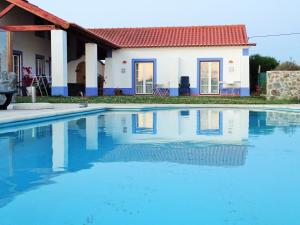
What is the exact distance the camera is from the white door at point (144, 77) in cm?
2214

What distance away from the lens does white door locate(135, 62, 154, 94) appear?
72.6ft

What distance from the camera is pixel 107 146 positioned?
6.77m

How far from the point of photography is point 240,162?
5.41 meters

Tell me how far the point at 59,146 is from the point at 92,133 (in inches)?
70.3

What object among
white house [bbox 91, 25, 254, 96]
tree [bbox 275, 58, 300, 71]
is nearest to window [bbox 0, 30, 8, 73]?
white house [bbox 91, 25, 254, 96]

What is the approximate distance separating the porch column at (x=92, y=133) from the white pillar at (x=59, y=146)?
38cm

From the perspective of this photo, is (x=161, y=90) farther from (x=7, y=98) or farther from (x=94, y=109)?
(x=7, y=98)

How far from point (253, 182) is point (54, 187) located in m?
2.00

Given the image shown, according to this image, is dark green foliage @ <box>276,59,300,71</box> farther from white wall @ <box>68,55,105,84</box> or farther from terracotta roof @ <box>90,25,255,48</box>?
white wall @ <box>68,55,105,84</box>

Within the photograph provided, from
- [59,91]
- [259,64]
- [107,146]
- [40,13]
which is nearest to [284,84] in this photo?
[59,91]

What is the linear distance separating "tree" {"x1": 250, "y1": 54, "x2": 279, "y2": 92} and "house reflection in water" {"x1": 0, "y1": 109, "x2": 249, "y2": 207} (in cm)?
1626

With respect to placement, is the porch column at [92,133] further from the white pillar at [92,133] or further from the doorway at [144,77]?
the doorway at [144,77]

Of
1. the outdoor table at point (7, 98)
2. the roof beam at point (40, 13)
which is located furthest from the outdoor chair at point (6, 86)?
the roof beam at point (40, 13)

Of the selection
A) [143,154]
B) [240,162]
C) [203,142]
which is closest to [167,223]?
[240,162]
